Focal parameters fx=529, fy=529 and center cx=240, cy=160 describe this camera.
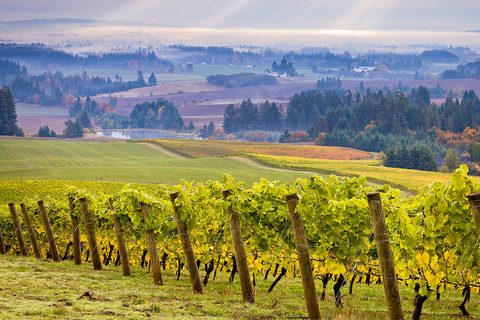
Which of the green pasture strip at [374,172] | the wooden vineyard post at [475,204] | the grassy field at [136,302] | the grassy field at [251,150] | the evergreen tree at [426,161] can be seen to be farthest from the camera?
the grassy field at [251,150]

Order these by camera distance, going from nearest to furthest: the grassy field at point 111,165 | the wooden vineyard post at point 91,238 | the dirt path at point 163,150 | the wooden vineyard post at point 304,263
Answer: the wooden vineyard post at point 304,263 → the wooden vineyard post at point 91,238 → the grassy field at point 111,165 → the dirt path at point 163,150

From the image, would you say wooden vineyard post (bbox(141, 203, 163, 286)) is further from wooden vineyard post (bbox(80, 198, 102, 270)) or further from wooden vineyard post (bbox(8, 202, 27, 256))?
wooden vineyard post (bbox(8, 202, 27, 256))

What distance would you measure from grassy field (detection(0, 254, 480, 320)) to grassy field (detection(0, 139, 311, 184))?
65.6 metres

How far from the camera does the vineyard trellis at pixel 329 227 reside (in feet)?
30.8

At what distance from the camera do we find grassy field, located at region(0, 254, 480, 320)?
1024 centimetres

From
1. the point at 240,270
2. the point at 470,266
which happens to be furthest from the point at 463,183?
the point at 240,270

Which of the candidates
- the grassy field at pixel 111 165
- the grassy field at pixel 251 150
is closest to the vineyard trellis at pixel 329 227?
the grassy field at pixel 111 165

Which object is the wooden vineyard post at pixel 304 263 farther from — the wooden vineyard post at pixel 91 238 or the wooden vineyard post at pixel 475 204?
the wooden vineyard post at pixel 91 238

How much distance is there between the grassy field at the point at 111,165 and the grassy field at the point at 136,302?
215 feet

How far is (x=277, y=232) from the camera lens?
14219 mm

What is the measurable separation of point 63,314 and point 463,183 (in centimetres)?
734

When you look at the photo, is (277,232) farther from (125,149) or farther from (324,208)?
(125,149)

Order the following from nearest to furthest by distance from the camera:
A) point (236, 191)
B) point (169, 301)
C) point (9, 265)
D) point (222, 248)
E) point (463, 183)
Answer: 1. point (463, 183)
2. point (169, 301)
3. point (236, 191)
4. point (9, 265)
5. point (222, 248)

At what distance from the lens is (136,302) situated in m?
11.7
